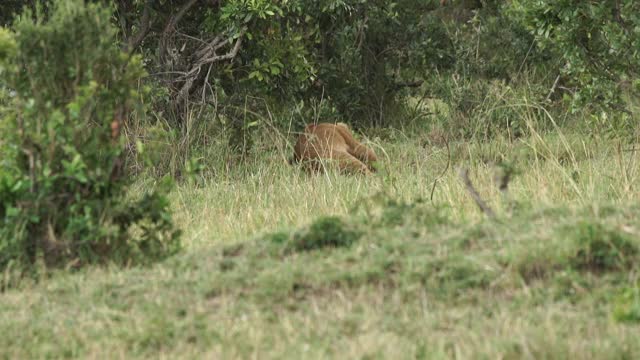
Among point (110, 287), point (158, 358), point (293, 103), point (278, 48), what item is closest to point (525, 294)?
point (158, 358)

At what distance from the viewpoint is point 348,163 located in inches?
421

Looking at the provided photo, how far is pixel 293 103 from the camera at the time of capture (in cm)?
1231

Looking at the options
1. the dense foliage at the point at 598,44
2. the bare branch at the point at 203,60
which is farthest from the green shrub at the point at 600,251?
the bare branch at the point at 203,60

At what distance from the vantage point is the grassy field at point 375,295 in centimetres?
454

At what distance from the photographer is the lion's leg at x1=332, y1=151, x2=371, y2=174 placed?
10.6m

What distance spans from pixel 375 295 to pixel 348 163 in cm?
571

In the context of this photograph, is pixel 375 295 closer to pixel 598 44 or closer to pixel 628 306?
pixel 628 306

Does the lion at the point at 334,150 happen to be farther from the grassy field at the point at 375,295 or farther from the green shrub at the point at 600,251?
the green shrub at the point at 600,251

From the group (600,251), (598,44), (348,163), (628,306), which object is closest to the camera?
(628,306)

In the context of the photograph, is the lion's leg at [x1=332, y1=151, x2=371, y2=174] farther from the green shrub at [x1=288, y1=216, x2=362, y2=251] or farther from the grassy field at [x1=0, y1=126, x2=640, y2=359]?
the green shrub at [x1=288, y1=216, x2=362, y2=251]

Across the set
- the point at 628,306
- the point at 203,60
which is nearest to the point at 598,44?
the point at 203,60

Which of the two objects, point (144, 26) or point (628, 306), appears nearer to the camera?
point (628, 306)

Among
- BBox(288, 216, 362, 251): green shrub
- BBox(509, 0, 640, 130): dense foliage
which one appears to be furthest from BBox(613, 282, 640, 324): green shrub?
BBox(509, 0, 640, 130): dense foliage

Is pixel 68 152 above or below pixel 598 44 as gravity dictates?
above
